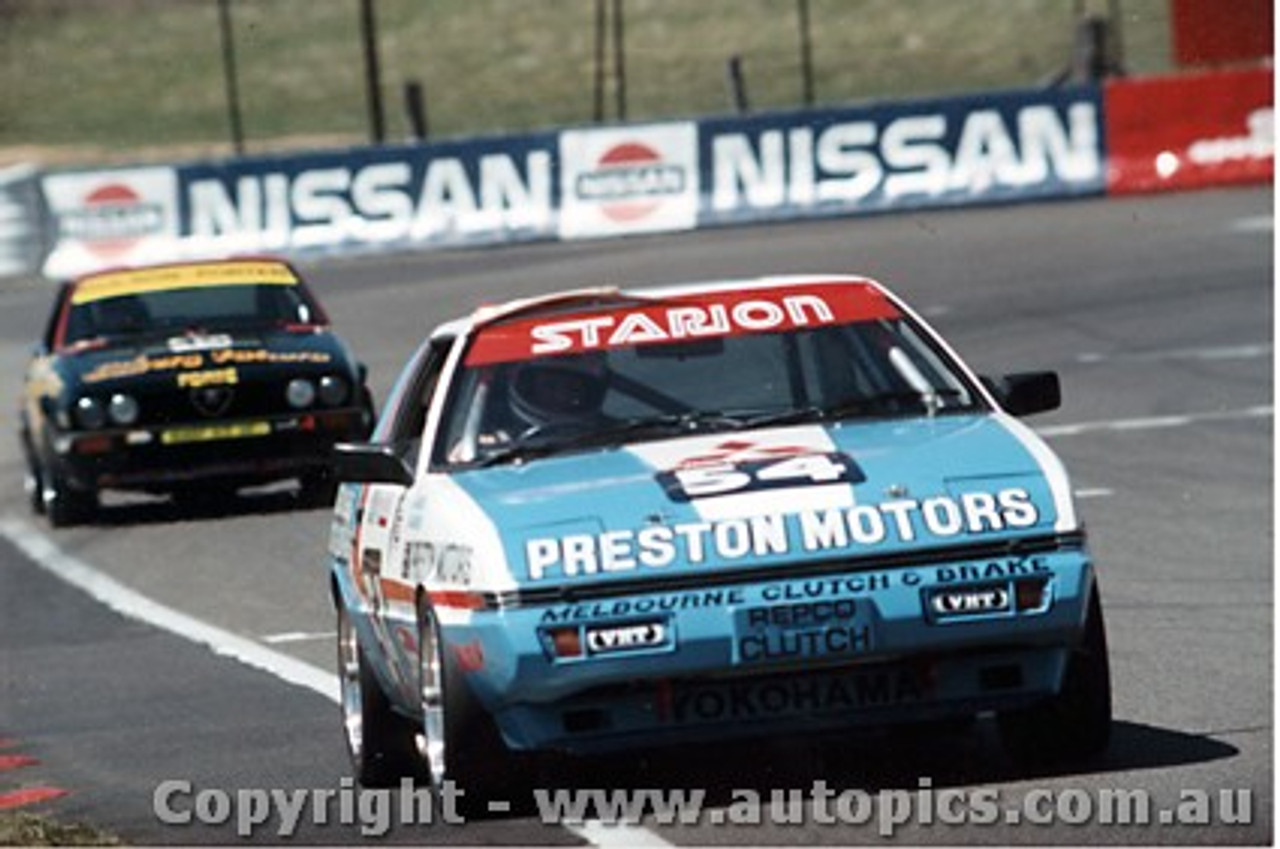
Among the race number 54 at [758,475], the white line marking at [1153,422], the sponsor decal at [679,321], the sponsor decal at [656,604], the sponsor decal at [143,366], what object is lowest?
the white line marking at [1153,422]

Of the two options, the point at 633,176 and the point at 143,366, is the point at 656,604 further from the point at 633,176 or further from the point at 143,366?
the point at 633,176

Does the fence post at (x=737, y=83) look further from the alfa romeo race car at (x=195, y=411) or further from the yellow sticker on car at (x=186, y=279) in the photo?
the alfa romeo race car at (x=195, y=411)

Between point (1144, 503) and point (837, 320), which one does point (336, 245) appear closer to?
point (1144, 503)

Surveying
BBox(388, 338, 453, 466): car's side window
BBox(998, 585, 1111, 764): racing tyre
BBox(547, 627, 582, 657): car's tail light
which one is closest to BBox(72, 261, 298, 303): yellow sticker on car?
BBox(388, 338, 453, 466): car's side window

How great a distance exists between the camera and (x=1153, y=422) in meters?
20.7

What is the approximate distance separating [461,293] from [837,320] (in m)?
20.5

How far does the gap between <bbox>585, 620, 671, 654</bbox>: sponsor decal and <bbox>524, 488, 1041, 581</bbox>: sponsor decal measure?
138 millimetres

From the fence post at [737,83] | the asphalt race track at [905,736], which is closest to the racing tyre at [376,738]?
the asphalt race track at [905,736]

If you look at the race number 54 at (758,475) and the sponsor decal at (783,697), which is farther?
the race number 54 at (758,475)

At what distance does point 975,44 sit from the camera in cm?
5288

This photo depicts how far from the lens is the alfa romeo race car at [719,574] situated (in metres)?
8.57

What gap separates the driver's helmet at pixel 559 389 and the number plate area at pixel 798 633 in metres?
1.30

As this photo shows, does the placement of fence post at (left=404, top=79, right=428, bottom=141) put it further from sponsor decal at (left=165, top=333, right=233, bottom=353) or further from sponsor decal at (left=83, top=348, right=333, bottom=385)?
sponsor decal at (left=83, top=348, right=333, bottom=385)

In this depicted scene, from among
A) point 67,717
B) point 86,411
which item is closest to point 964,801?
point 67,717
